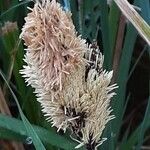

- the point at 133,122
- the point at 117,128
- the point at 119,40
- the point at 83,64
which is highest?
the point at 83,64

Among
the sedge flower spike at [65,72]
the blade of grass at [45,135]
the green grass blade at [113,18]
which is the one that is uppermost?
the sedge flower spike at [65,72]

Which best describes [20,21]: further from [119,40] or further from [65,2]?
[65,2]

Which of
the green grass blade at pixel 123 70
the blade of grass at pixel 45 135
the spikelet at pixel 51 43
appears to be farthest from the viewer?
the green grass blade at pixel 123 70

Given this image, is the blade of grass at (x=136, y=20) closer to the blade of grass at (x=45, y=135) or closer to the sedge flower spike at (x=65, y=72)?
the sedge flower spike at (x=65, y=72)

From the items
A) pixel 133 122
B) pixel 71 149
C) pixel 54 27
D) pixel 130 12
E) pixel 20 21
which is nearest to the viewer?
pixel 54 27

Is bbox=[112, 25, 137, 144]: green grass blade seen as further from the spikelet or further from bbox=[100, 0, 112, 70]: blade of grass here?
the spikelet

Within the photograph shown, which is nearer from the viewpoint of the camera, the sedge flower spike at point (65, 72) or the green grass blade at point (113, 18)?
the sedge flower spike at point (65, 72)

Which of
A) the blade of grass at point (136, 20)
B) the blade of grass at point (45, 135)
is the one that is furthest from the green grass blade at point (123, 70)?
the blade of grass at point (136, 20)

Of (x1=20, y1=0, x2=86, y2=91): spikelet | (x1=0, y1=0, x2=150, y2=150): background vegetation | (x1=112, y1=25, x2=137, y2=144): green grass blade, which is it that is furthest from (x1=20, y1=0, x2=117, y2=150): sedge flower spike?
(x1=112, y1=25, x2=137, y2=144): green grass blade

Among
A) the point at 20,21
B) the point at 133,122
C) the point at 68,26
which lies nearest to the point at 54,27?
the point at 68,26
